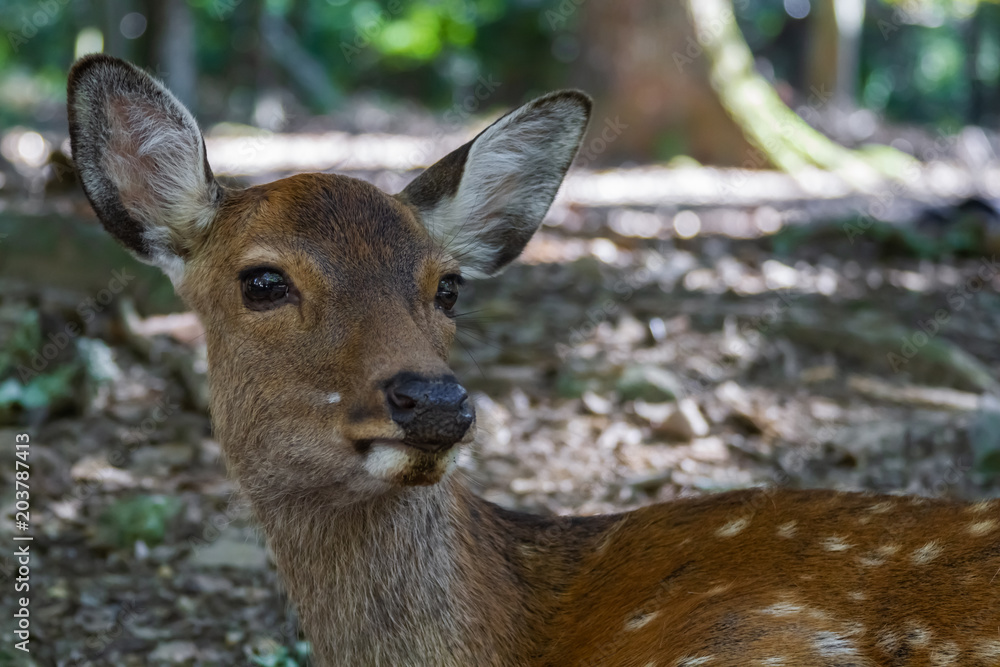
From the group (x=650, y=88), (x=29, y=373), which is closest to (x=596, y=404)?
(x=29, y=373)

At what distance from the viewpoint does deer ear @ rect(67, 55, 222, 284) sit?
3.14 m

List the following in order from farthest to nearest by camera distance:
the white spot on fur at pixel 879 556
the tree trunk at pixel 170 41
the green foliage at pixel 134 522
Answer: the tree trunk at pixel 170 41
the green foliage at pixel 134 522
the white spot on fur at pixel 879 556

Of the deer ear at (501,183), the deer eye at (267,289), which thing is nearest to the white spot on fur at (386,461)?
the deer eye at (267,289)

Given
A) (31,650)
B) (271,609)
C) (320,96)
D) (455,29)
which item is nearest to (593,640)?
(271,609)

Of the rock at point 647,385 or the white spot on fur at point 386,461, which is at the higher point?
the white spot on fur at point 386,461

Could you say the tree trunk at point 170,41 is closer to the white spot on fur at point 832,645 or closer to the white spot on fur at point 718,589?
the white spot on fur at point 718,589

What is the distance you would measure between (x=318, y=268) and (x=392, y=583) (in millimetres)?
862

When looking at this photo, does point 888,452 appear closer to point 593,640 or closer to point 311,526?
point 593,640

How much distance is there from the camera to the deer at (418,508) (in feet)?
8.32

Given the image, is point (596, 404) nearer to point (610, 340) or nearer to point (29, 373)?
point (610, 340)

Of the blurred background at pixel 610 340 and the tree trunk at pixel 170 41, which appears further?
the tree trunk at pixel 170 41

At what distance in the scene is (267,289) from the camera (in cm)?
289

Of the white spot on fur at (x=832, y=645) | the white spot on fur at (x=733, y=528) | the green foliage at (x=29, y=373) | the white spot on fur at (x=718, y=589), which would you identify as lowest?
the green foliage at (x=29, y=373)

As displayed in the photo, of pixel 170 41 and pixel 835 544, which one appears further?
pixel 170 41
